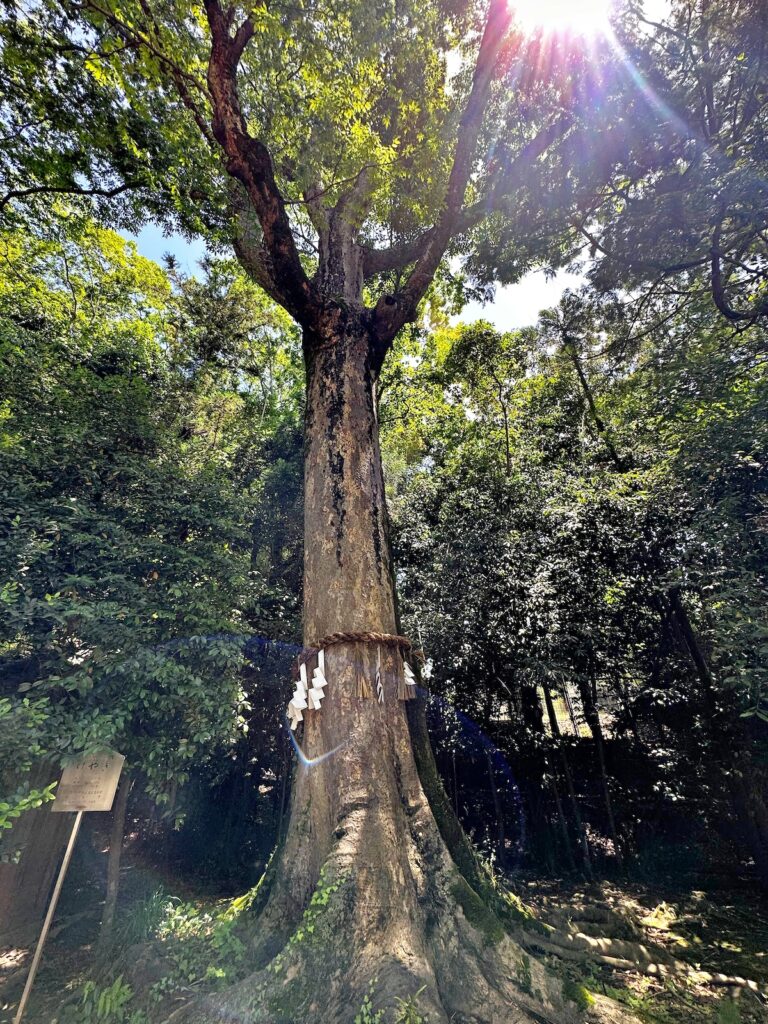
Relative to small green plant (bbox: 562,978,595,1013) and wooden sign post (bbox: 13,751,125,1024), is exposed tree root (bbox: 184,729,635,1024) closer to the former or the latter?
small green plant (bbox: 562,978,595,1013)

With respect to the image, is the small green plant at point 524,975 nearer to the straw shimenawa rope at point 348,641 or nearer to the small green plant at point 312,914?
the small green plant at point 312,914

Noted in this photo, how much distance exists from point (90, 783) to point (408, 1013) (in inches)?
103

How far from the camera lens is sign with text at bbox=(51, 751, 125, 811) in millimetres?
3080

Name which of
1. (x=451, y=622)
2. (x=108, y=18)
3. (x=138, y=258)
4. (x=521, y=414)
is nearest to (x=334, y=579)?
(x=451, y=622)

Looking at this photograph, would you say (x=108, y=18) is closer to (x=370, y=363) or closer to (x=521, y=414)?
(x=370, y=363)

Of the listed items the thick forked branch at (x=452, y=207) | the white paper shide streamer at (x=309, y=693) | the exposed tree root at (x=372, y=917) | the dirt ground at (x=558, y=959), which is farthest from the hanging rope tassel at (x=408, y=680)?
the thick forked branch at (x=452, y=207)

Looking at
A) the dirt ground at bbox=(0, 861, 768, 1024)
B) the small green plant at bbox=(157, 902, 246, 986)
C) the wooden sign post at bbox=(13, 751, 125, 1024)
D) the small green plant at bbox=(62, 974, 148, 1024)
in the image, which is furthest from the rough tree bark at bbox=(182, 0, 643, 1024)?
the wooden sign post at bbox=(13, 751, 125, 1024)

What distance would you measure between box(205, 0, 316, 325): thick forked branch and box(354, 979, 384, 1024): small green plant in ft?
14.1

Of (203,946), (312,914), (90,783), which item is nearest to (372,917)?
(312,914)

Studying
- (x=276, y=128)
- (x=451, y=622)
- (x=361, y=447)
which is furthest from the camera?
(x=451, y=622)

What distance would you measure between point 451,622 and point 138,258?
32.5 feet

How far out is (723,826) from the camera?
252 inches

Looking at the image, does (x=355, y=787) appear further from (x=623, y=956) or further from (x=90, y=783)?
(x=623, y=956)

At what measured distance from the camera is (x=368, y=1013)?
1.76m
